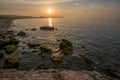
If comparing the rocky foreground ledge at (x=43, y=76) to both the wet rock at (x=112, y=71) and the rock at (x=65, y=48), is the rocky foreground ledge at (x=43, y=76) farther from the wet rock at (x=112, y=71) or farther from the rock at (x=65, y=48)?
the rock at (x=65, y=48)

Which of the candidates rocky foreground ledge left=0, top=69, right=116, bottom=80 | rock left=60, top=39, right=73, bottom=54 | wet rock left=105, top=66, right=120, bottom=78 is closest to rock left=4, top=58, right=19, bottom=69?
rocky foreground ledge left=0, top=69, right=116, bottom=80

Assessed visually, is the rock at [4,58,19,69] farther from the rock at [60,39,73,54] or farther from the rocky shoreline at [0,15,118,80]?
the rock at [60,39,73,54]

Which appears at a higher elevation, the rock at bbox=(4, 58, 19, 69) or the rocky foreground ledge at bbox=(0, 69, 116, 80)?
the rock at bbox=(4, 58, 19, 69)

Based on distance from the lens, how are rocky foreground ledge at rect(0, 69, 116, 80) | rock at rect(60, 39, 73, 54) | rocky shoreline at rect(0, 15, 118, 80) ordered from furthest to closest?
rock at rect(60, 39, 73, 54)
rocky shoreline at rect(0, 15, 118, 80)
rocky foreground ledge at rect(0, 69, 116, 80)

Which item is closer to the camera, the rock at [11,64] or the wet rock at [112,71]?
the wet rock at [112,71]

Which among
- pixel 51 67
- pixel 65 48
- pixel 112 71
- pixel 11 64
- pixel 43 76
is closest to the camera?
pixel 43 76

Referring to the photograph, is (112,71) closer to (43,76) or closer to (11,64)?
(43,76)

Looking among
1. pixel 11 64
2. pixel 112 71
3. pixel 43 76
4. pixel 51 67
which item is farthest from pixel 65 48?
pixel 11 64

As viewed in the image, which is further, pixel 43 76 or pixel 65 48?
pixel 65 48

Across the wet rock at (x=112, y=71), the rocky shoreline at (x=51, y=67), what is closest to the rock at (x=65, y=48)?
the rocky shoreline at (x=51, y=67)

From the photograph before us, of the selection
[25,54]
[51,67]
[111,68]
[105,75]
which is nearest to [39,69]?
[51,67]

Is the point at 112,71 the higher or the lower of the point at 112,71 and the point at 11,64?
the lower

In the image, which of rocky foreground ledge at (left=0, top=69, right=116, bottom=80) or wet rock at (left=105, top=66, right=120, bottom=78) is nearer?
rocky foreground ledge at (left=0, top=69, right=116, bottom=80)

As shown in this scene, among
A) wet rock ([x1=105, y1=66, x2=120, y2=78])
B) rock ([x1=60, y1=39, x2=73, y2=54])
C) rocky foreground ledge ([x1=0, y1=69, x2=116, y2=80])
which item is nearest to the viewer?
rocky foreground ledge ([x1=0, y1=69, x2=116, y2=80])
